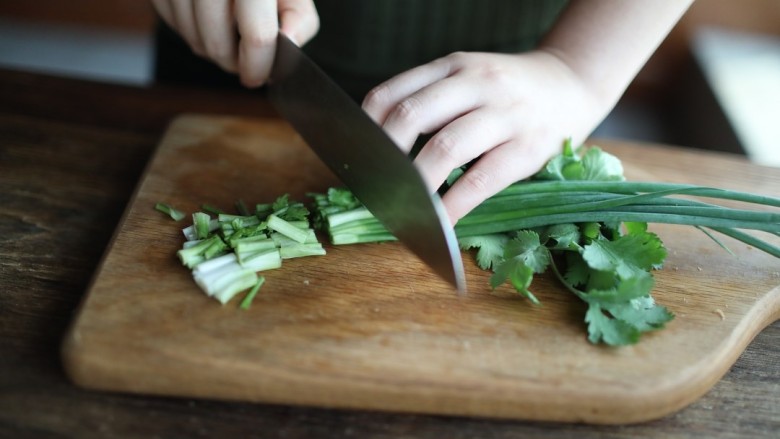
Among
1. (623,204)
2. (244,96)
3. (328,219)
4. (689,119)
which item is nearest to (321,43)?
(244,96)

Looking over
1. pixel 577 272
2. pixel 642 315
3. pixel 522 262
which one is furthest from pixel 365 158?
pixel 642 315

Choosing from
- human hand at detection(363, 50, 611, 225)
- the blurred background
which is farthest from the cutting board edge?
the blurred background

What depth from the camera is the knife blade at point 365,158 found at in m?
1.24

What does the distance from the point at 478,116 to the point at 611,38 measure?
43 centimetres

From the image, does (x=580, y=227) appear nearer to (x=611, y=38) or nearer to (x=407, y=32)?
(x=611, y=38)

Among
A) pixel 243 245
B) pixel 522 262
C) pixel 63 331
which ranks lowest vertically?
pixel 63 331

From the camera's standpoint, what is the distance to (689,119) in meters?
3.77

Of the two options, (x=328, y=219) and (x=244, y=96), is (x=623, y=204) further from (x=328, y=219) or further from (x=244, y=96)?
(x=244, y=96)

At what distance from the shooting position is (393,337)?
1245 millimetres

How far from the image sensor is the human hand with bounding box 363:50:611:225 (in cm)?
139

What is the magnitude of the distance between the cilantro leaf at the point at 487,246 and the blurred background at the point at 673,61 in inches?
69.0

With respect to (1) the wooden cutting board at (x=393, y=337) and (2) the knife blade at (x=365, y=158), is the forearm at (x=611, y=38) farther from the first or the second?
(2) the knife blade at (x=365, y=158)

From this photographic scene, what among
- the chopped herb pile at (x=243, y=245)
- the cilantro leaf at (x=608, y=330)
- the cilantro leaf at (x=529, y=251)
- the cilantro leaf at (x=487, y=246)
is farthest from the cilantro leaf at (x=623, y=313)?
the chopped herb pile at (x=243, y=245)

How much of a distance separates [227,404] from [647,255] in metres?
0.81
